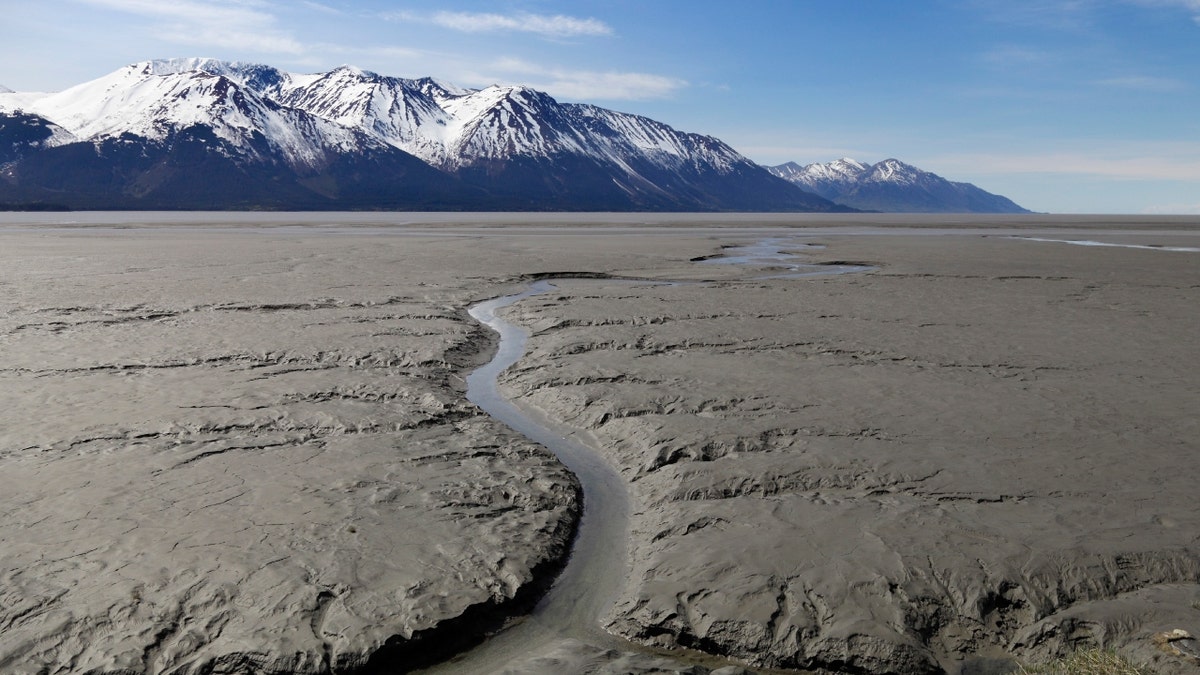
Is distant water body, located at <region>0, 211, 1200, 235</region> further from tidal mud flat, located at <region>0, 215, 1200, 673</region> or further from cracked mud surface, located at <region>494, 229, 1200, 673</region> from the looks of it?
cracked mud surface, located at <region>494, 229, 1200, 673</region>

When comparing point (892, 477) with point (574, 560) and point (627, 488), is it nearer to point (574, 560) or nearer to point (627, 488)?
point (627, 488)

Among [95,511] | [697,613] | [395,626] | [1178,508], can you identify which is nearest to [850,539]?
[697,613]

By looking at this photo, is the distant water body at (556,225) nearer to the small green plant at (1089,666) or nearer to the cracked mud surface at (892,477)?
the cracked mud surface at (892,477)

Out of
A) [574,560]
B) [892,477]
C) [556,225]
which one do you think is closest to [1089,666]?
[892,477]

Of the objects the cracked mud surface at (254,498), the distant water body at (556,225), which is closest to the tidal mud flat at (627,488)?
the cracked mud surface at (254,498)

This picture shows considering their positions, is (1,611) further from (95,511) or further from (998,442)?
(998,442)

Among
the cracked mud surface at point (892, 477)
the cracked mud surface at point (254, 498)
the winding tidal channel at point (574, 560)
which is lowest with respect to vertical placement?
the winding tidal channel at point (574, 560)
